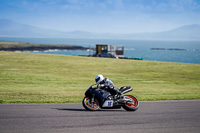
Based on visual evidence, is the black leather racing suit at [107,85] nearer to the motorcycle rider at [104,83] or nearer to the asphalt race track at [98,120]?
the motorcycle rider at [104,83]

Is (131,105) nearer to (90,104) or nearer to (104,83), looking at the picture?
(104,83)

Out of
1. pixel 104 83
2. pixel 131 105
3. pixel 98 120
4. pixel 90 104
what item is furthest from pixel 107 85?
pixel 98 120

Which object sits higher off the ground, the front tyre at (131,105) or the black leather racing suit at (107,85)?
the black leather racing suit at (107,85)

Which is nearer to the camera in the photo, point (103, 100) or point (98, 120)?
point (98, 120)

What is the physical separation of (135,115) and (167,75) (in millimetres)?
21913

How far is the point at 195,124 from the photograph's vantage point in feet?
29.9

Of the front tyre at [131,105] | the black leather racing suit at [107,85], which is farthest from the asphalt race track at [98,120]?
the black leather racing suit at [107,85]

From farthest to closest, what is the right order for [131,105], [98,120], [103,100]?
1. [131,105]
2. [103,100]
3. [98,120]

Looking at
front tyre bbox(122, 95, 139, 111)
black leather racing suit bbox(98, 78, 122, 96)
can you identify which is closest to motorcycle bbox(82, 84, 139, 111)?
front tyre bbox(122, 95, 139, 111)

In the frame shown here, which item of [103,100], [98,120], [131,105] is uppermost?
[103,100]

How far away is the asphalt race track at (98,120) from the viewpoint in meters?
8.27

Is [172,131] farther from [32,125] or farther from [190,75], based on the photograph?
[190,75]

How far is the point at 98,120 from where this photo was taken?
950 centimetres

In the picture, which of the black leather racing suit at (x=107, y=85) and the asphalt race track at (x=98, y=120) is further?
Result: the black leather racing suit at (x=107, y=85)
